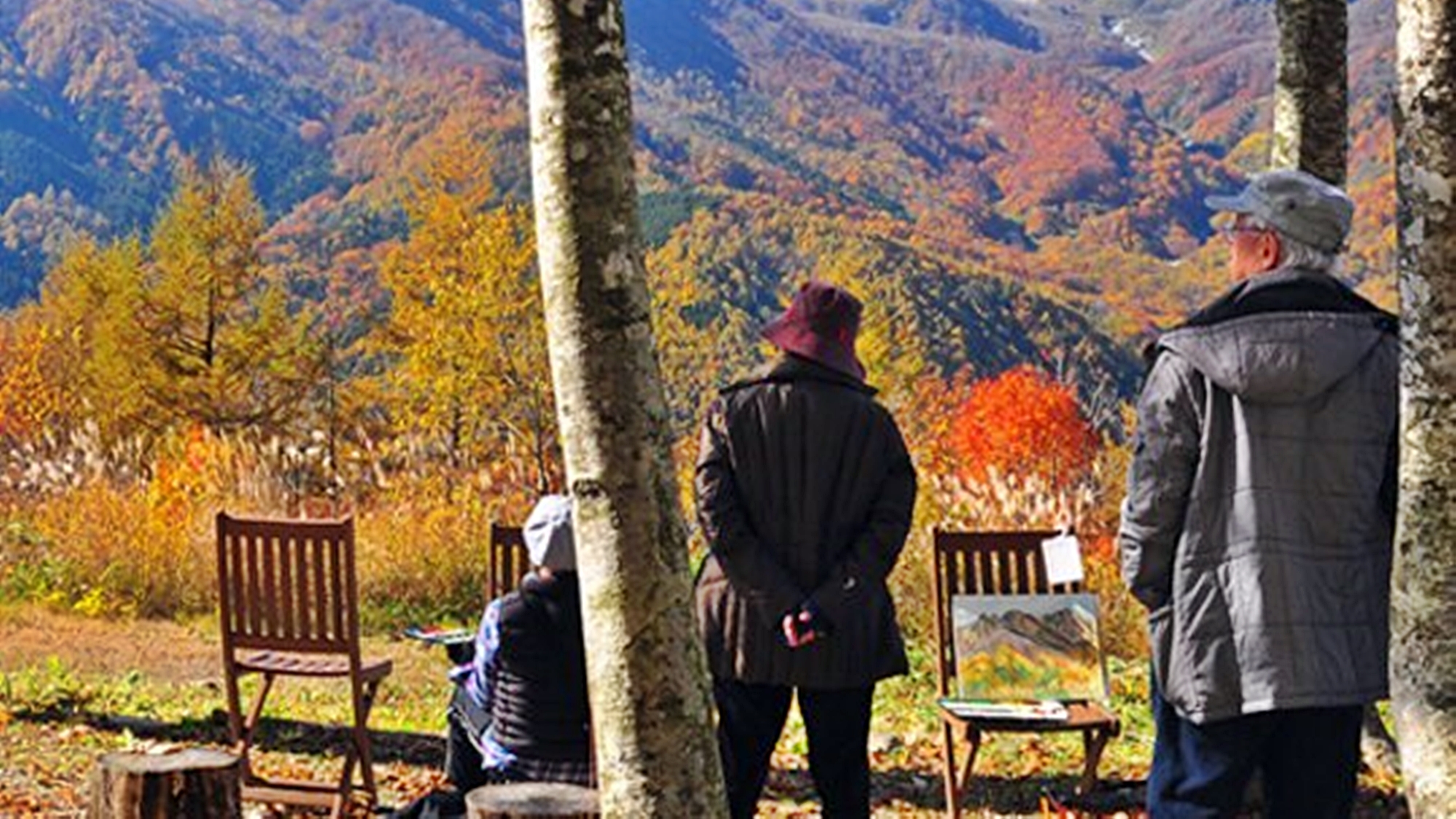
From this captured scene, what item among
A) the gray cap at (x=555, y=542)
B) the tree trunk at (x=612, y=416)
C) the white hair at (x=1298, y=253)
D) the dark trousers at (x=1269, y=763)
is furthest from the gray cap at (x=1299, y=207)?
the gray cap at (x=555, y=542)

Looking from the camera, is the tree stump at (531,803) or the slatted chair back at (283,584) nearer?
the tree stump at (531,803)

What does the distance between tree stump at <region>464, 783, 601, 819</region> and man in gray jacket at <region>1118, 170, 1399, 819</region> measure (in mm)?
1127

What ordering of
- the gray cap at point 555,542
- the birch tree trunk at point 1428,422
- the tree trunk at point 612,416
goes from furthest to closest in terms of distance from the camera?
the gray cap at point 555,542 → the birch tree trunk at point 1428,422 → the tree trunk at point 612,416

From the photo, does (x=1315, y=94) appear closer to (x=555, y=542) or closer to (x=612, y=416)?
(x=555, y=542)

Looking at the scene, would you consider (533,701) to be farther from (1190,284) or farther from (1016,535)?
(1190,284)

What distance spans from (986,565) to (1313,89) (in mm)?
1860

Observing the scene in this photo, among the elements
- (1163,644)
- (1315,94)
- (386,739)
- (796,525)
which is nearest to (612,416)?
(1163,644)

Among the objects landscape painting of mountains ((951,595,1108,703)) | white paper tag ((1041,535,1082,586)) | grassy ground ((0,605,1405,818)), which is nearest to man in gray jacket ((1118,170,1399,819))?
white paper tag ((1041,535,1082,586))

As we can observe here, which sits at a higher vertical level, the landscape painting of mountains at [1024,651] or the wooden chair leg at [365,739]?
the landscape painting of mountains at [1024,651]

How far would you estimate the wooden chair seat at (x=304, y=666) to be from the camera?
6.13m

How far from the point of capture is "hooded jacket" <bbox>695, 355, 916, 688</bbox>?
4.54 meters

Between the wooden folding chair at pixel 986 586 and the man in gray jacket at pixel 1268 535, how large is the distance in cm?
217

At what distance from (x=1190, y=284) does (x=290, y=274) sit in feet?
152

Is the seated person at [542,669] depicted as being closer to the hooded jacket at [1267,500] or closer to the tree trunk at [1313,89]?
the hooded jacket at [1267,500]
